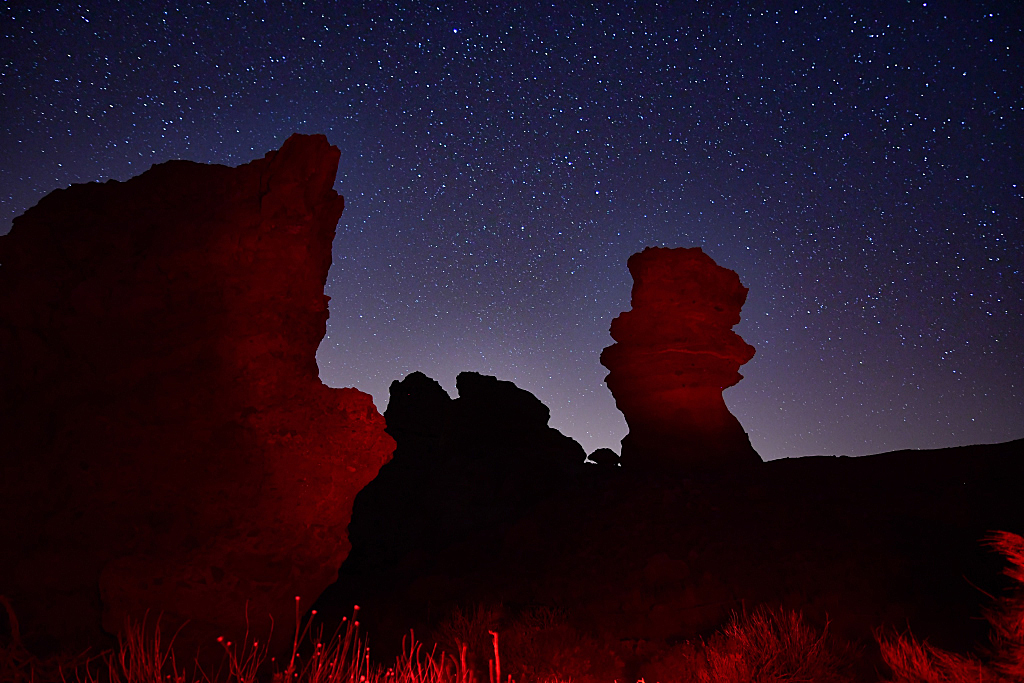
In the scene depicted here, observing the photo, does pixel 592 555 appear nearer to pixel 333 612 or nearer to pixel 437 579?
pixel 437 579

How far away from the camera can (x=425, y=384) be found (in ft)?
89.5

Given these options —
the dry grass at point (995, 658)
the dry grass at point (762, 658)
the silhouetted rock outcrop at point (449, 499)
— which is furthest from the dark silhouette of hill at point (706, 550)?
the dry grass at point (995, 658)

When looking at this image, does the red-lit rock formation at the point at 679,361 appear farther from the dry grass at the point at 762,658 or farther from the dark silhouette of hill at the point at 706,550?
the dry grass at the point at 762,658

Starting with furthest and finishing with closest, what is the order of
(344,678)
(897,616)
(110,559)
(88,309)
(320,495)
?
1. (897,616)
2. (320,495)
3. (88,309)
4. (110,559)
5. (344,678)

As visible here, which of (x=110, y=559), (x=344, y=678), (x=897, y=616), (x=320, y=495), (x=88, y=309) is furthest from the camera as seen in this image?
(x=897, y=616)

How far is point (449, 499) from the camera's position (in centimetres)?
1662

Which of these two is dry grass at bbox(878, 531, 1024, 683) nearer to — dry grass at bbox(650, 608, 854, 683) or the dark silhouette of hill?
dry grass at bbox(650, 608, 854, 683)

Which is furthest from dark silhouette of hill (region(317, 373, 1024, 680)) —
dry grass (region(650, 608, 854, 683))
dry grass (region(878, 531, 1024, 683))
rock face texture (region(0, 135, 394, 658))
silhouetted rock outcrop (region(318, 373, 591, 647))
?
rock face texture (region(0, 135, 394, 658))

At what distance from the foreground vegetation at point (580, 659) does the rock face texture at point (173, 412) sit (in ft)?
1.25

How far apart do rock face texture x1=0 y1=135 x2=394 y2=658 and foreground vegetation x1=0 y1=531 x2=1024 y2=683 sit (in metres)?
0.38

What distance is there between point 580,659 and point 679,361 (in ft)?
38.4

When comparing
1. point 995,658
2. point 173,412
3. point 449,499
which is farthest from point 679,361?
point 173,412

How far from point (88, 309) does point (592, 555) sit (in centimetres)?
924

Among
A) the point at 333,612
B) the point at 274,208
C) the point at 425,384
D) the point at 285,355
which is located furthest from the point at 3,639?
the point at 425,384
